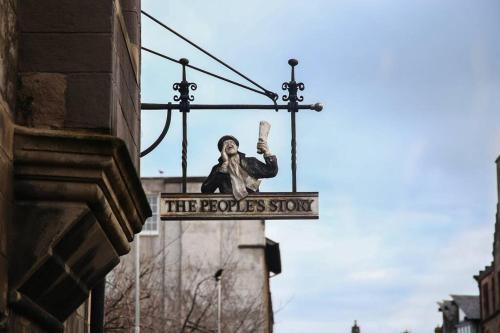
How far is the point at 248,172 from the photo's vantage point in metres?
15.1

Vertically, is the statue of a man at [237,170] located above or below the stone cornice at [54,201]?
above

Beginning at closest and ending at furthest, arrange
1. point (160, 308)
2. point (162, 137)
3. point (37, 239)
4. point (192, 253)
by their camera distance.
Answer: point (37, 239) < point (162, 137) < point (160, 308) < point (192, 253)

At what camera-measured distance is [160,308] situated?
4353 centimetres

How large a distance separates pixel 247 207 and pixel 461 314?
7774cm

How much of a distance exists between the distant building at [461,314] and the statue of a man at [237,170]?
71954 mm

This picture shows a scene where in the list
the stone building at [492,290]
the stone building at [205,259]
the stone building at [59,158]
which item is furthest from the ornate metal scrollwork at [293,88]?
the stone building at [492,290]

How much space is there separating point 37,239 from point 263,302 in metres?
42.5

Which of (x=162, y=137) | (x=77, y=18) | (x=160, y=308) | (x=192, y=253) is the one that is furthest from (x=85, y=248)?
(x=192, y=253)

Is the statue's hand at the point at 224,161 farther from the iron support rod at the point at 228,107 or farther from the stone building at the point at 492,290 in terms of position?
the stone building at the point at 492,290

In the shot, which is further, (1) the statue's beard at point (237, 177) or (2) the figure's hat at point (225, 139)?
(2) the figure's hat at point (225, 139)

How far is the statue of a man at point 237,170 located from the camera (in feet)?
48.7

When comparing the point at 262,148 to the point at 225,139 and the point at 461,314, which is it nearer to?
the point at 225,139

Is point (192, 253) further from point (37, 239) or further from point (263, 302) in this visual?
point (37, 239)

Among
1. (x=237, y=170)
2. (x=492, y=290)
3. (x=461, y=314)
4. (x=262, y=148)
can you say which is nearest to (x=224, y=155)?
(x=237, y=170)
